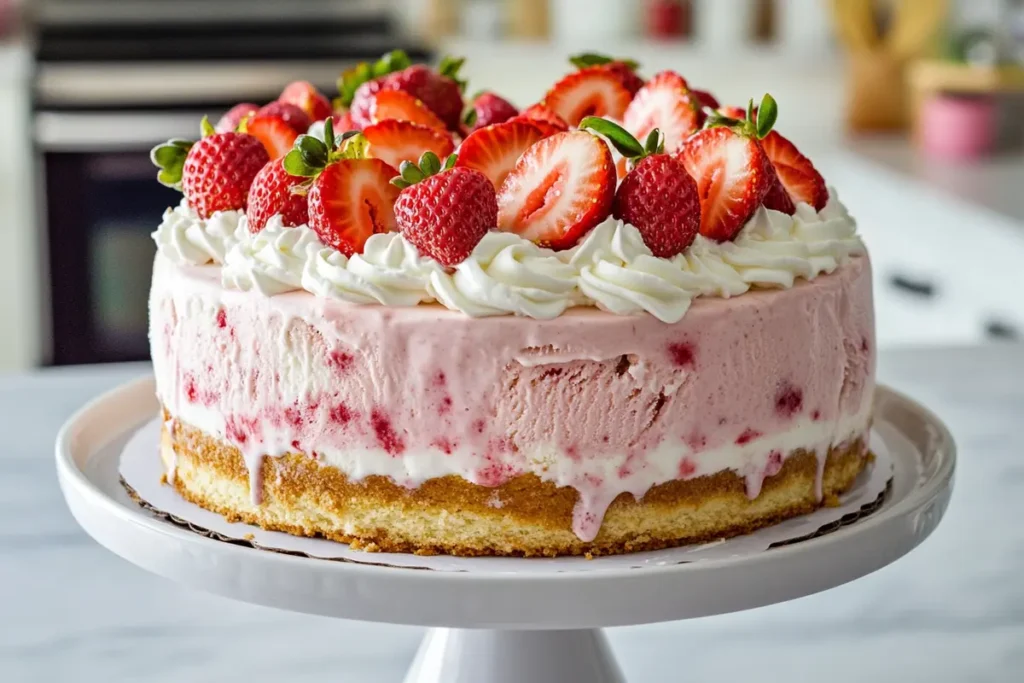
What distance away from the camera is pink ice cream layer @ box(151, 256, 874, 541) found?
1.08 metres

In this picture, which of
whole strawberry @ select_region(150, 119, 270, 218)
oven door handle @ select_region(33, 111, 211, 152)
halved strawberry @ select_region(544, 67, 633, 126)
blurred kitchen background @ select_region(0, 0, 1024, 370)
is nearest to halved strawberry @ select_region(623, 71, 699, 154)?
halved strawberry @ select_region(544, 67, 633, 126)

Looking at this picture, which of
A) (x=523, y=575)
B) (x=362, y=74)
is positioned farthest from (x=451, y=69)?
(x=523, y=575)

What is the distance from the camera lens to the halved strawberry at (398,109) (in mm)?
1374

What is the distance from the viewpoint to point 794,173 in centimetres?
130

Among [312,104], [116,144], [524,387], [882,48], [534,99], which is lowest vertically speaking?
[116,144]

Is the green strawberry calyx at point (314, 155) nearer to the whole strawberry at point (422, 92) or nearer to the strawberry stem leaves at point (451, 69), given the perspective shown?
the whole strawberry at point (422, 92)

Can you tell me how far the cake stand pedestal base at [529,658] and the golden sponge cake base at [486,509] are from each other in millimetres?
161

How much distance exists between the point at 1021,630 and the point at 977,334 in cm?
168

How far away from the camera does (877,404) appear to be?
154 cm

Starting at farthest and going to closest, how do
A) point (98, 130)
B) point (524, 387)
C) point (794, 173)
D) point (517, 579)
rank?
1. point (98, 130)
2. point (794, 173)
3. point (524, 387)
4. point (517, 579)

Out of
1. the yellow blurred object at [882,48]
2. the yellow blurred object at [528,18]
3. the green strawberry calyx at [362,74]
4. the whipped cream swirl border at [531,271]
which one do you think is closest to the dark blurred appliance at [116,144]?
the yellow blurred object at [528,18]

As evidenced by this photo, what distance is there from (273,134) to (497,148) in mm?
279

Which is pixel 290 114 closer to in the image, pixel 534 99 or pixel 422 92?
pixel 422 92

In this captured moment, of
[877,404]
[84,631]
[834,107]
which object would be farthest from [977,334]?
[84,631]
